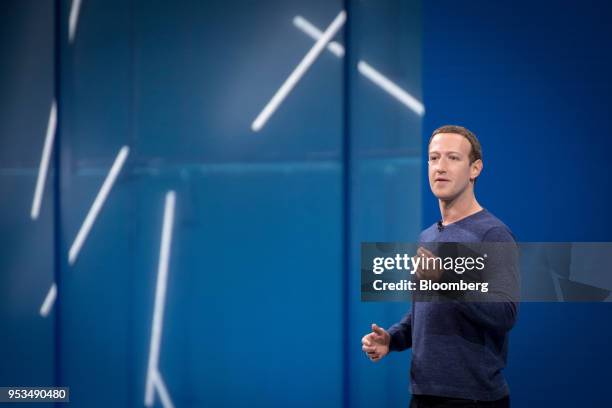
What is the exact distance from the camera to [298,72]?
2541 millimetres

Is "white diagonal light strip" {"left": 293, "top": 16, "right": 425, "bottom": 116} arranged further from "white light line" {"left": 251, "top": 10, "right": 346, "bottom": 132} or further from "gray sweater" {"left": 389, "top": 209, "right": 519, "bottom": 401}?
"gray sweater" {"left": 389, "top": 209, "right": 519, "bottom": 401}

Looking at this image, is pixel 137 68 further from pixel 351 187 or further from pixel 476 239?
pixel 476 239

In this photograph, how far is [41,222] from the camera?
2680mm

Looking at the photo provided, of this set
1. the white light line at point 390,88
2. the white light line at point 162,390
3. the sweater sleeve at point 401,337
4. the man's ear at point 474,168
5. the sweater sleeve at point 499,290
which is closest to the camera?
the sweater sleeve at point 499,290

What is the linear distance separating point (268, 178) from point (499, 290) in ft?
3.75

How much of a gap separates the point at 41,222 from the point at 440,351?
1.81 m

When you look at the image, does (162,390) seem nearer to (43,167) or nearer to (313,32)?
(43,167)

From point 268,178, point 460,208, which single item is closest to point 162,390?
point 268,178

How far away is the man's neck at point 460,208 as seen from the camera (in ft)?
6.22

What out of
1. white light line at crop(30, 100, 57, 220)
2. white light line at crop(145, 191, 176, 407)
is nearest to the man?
white light line at crop(145, 191, 176, 407)

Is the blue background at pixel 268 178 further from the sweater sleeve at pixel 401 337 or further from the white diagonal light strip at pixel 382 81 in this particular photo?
the sweater sleeve at pixel 401 337

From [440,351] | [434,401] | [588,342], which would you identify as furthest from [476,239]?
[588,342]

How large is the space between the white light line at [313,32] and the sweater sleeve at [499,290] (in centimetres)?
110

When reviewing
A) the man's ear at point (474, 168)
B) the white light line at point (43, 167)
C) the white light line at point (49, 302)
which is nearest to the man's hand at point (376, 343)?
the man's ear at point (474, 168)
